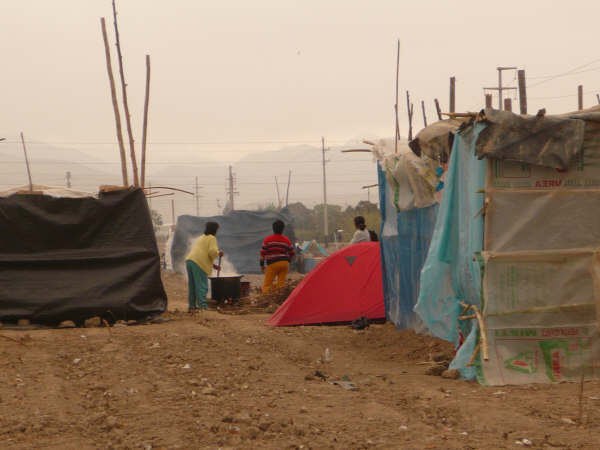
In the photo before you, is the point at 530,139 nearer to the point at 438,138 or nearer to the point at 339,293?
the point at 438,138

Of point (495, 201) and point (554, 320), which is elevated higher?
point (495, 201)

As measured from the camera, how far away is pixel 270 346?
297 inches

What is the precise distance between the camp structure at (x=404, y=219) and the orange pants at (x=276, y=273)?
2668mm

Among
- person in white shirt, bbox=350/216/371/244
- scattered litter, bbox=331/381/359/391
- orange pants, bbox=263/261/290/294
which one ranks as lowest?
scattered litter, bbox=331/381/359/391

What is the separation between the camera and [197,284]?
35.4 feet

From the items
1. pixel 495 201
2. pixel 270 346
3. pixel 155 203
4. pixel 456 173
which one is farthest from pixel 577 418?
pixel 155 203

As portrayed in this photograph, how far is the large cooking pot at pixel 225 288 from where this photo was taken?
1170 cm

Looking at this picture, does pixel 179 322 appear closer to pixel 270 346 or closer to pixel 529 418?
pixel 270 346

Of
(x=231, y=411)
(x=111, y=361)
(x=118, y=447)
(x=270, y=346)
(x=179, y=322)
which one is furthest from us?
(x=179, y=322)

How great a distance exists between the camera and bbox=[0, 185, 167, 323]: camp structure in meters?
8.64

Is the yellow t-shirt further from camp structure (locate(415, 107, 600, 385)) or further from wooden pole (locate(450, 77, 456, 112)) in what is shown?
camp structure (locate(415, 107, 600, 385))

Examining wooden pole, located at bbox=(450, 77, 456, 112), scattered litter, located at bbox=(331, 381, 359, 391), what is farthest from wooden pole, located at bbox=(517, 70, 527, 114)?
scattered litter, located at bbox=(331, 381, 359, 391)

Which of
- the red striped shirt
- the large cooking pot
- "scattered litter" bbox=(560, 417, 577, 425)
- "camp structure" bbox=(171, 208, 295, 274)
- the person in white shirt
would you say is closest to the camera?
"scattered litter" bbox=(560, 417, 577, 425)

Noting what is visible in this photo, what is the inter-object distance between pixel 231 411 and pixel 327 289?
15.6 feet
